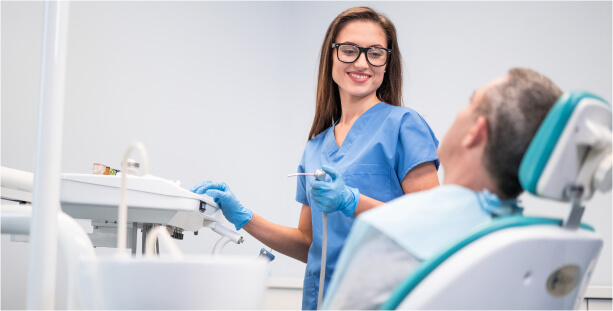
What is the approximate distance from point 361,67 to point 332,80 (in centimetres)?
19

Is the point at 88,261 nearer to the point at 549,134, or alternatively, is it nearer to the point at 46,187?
the point at 46,187

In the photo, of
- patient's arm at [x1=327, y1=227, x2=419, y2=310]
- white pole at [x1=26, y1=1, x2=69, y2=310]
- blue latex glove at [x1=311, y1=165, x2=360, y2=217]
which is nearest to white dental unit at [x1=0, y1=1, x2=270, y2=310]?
white pole at [x1=26, y1=1, x2=69, y2=310]

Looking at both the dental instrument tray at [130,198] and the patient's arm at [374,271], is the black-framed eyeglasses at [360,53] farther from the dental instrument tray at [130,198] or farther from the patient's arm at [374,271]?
the patient's arm at [374,271]

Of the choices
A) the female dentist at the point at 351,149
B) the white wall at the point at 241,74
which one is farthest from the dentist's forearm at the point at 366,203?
the white wall at the point at 241,74

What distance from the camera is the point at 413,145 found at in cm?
163

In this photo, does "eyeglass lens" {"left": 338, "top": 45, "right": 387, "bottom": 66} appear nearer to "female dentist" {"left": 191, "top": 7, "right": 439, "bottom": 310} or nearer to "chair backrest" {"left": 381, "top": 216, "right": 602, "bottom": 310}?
"female dentist" {"left": 191, "top": 7, "right": 439, "bottom": 310}

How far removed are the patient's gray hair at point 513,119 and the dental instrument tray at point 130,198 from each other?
2.47 feet

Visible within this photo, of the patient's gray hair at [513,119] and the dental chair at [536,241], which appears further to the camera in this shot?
the patient's gray hair at [513,119]

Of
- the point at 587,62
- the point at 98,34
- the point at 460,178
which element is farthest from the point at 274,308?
the point at 460,178

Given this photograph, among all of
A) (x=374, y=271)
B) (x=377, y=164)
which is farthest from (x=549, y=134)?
(x=377, y=164)

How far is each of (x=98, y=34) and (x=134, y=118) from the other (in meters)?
0.42

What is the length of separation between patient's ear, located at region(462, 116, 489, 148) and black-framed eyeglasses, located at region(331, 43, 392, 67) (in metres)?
0.90

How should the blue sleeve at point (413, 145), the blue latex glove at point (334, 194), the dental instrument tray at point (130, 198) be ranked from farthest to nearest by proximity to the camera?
1. the blue sleeve at point (413, 145)
2. the blue latex glove at point (334, 194)
3. the dental instrument tray at point (130, 198)

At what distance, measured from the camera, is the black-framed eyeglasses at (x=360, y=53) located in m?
1.78
